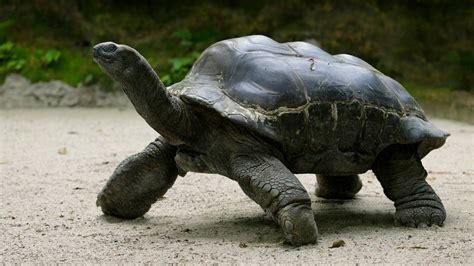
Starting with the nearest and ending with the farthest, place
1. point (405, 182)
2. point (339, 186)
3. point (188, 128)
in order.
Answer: point (188, 128)
point (405, 182)
point (339, 186)

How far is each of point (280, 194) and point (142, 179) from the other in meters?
1.15

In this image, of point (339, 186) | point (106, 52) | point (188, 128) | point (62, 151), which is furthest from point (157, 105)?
point (62, 151)

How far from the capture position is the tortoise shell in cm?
388

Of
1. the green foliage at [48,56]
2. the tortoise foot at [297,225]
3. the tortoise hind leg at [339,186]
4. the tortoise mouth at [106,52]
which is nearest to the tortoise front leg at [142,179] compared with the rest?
the tortoise mouth at [106,52]

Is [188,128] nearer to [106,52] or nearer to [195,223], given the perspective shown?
[106,52]

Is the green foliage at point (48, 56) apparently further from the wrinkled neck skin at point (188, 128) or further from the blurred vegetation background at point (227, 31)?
the wrinkled neck skin at point (188, 128)

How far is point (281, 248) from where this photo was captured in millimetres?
3646

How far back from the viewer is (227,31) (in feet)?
41.1

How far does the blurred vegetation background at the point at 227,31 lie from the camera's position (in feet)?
37.7

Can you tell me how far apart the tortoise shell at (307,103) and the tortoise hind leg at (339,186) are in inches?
36.5

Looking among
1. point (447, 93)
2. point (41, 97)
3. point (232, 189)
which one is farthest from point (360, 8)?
point (232, 189)

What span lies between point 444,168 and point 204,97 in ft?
11.5

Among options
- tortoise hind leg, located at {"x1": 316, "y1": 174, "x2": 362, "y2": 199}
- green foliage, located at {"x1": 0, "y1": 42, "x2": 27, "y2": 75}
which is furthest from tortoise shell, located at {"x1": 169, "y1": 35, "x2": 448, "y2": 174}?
green foliage, located at {"x1": 0, "y1": 42, "x2": 27, "y2": 75}

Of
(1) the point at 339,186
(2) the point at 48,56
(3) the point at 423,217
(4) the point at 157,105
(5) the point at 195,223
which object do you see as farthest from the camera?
(2) the point at 48,56
